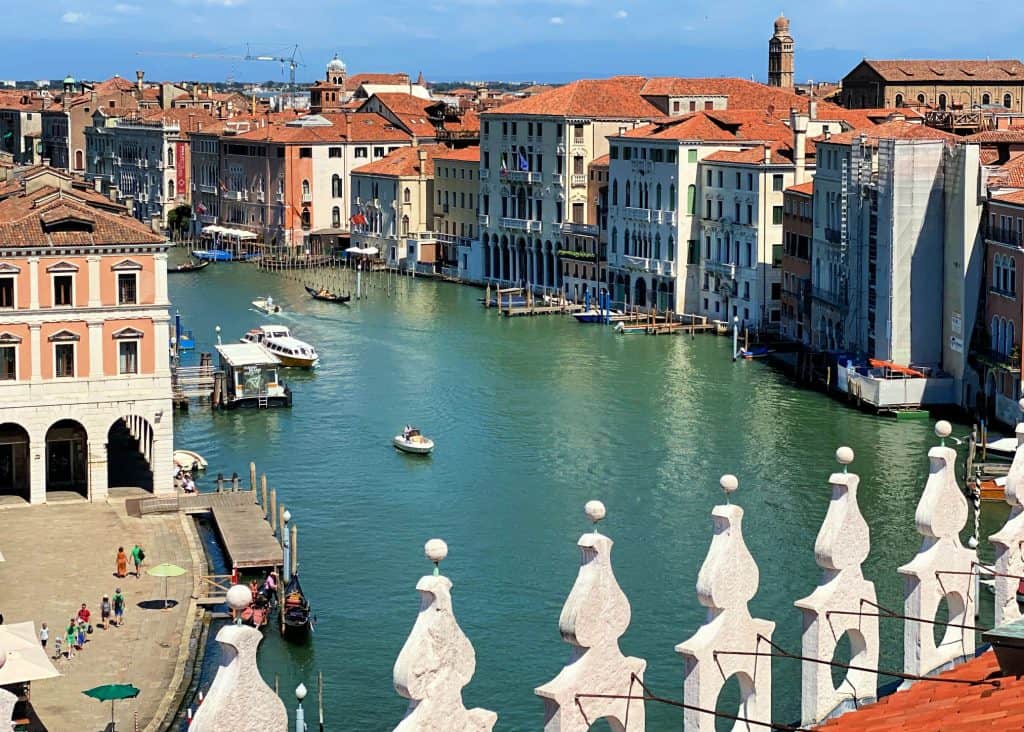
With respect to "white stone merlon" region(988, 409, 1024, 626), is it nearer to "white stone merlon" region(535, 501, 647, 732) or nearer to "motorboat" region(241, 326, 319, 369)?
"white stone merlon" region(535, 501, 647, 732)

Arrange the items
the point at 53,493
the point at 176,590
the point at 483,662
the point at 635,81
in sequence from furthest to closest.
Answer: the point at 635,81 → the point at 53,493 → the point at 176,590 → the point at 483,662

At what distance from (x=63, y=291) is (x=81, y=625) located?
24.3 ft

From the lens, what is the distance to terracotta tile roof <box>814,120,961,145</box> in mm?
41344

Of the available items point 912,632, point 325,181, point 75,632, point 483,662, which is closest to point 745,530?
point 483,662

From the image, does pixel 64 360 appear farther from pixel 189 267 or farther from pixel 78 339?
pixel 189 267

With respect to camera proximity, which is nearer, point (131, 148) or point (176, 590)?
point (176, 590)

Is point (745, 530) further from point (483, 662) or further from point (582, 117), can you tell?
point (582, 117)

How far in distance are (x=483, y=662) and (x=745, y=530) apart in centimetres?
788

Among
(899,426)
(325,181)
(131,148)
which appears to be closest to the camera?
(899,426)

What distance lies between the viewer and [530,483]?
30688 mm

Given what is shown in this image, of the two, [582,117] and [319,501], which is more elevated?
[582,117]

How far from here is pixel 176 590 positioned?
23.0 metres

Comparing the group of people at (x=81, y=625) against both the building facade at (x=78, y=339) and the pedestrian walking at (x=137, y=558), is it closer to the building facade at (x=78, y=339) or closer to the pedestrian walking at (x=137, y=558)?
the pedestrian walking at (x=137, y=558)

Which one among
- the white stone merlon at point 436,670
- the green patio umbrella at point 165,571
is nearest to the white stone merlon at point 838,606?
the white stone merlon at point 436,670
